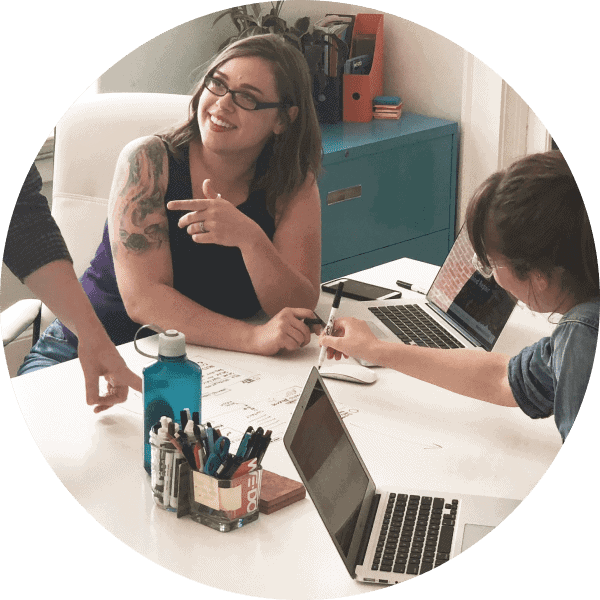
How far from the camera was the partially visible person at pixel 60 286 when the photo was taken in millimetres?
1470

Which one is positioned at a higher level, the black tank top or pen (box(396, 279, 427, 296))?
the black tank top

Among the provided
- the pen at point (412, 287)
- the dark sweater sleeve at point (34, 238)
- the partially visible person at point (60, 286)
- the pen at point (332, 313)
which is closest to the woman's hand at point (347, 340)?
the pen at point (332, 313)

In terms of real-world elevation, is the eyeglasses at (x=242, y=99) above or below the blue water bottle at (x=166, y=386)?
above

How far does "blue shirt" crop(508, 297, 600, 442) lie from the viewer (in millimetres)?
1378

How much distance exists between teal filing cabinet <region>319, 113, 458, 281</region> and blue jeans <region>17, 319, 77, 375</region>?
1.48ft

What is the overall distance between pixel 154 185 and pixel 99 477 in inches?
18.4

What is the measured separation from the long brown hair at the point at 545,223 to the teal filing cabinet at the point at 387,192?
0.65 ft

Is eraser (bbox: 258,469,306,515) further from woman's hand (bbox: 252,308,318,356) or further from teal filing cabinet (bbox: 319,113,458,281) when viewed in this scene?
teal filing cabinet (bbox: 319,113,458,281)

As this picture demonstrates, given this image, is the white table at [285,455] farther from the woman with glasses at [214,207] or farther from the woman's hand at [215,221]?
the woman's hand at [215,221]

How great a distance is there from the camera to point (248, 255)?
1475 millimetres

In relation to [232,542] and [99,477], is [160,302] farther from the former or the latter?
[232,542]

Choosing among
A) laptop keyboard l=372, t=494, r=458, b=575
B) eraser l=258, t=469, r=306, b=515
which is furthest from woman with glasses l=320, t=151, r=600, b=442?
eraser l=258, t=469, r=306, b=515

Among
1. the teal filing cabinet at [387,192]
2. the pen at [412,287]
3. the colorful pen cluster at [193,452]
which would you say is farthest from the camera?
the pen at [412,287]

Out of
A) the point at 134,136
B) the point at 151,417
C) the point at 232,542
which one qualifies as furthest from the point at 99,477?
the point at 134,136
